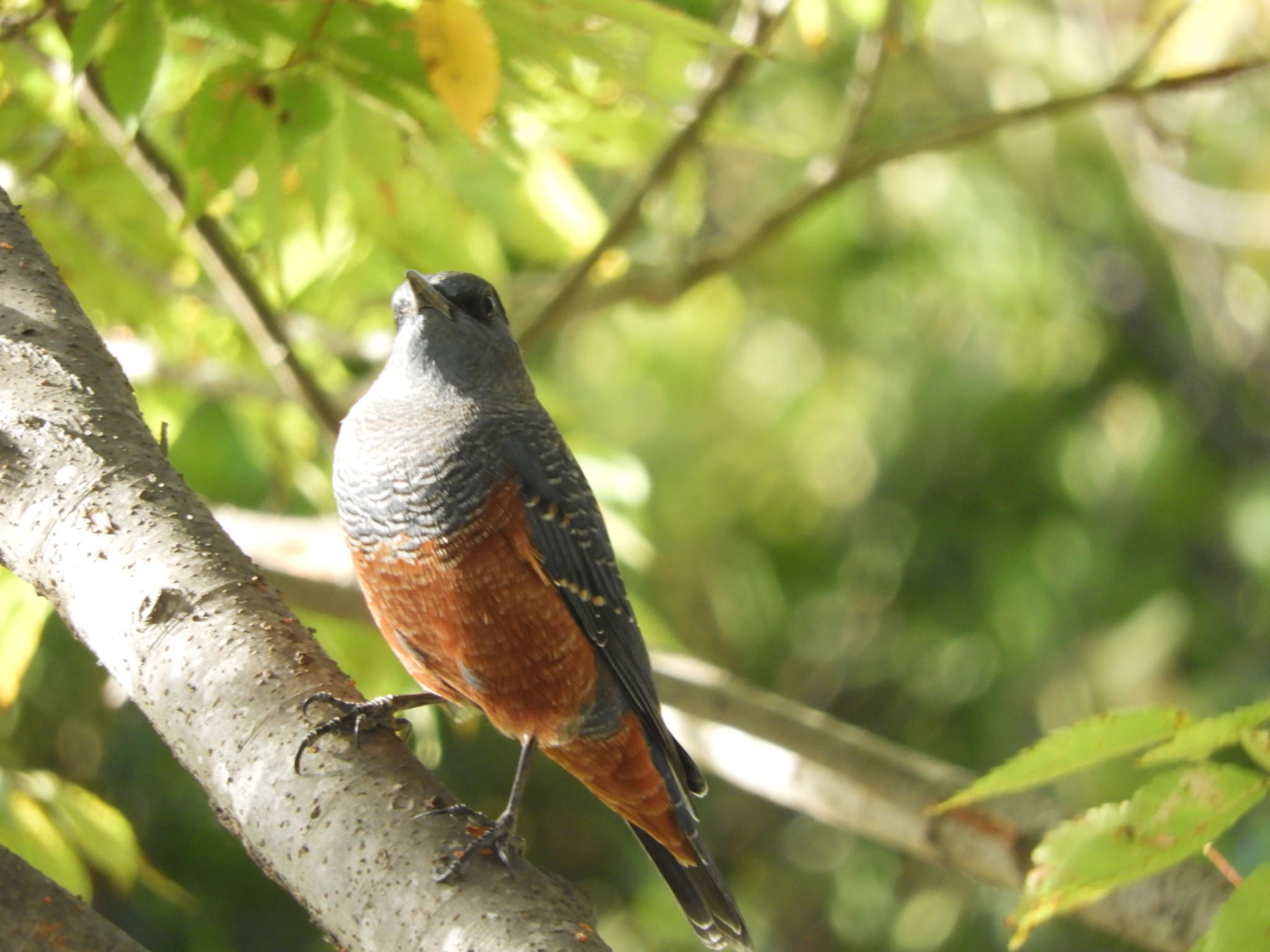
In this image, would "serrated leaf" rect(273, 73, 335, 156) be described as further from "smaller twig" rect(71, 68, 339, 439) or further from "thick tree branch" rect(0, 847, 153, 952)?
"thick tree branch" rect(0, 847, 153, 952)

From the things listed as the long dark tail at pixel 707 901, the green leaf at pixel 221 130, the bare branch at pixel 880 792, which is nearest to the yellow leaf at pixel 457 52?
the green leaf at pixel 221 130

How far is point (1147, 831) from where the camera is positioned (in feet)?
6.32

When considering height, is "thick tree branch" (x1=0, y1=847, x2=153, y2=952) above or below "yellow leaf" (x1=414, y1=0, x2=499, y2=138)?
below

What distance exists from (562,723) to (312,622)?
1.47 m

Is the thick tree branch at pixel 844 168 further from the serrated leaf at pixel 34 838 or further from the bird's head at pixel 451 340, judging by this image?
the serrated leaf at pixel 34 838

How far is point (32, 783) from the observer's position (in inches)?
136

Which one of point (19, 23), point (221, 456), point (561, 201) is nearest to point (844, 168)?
point (561, 201)

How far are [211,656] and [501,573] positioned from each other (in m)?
1.36

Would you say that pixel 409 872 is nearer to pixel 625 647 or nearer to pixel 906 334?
pixel 625 647

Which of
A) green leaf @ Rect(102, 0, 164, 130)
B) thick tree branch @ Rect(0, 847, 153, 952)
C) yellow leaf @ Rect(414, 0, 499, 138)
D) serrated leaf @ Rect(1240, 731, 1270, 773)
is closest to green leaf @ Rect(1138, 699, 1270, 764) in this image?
serrated leaf @ Rect(1240, 731, 1270, 773)

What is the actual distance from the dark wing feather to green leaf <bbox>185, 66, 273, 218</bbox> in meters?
1.11

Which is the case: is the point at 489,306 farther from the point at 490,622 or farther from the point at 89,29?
the point at 89,29

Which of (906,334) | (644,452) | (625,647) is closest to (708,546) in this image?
Result: (644,452)

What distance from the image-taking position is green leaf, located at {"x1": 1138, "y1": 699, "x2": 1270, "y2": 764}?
1829 millimetres
